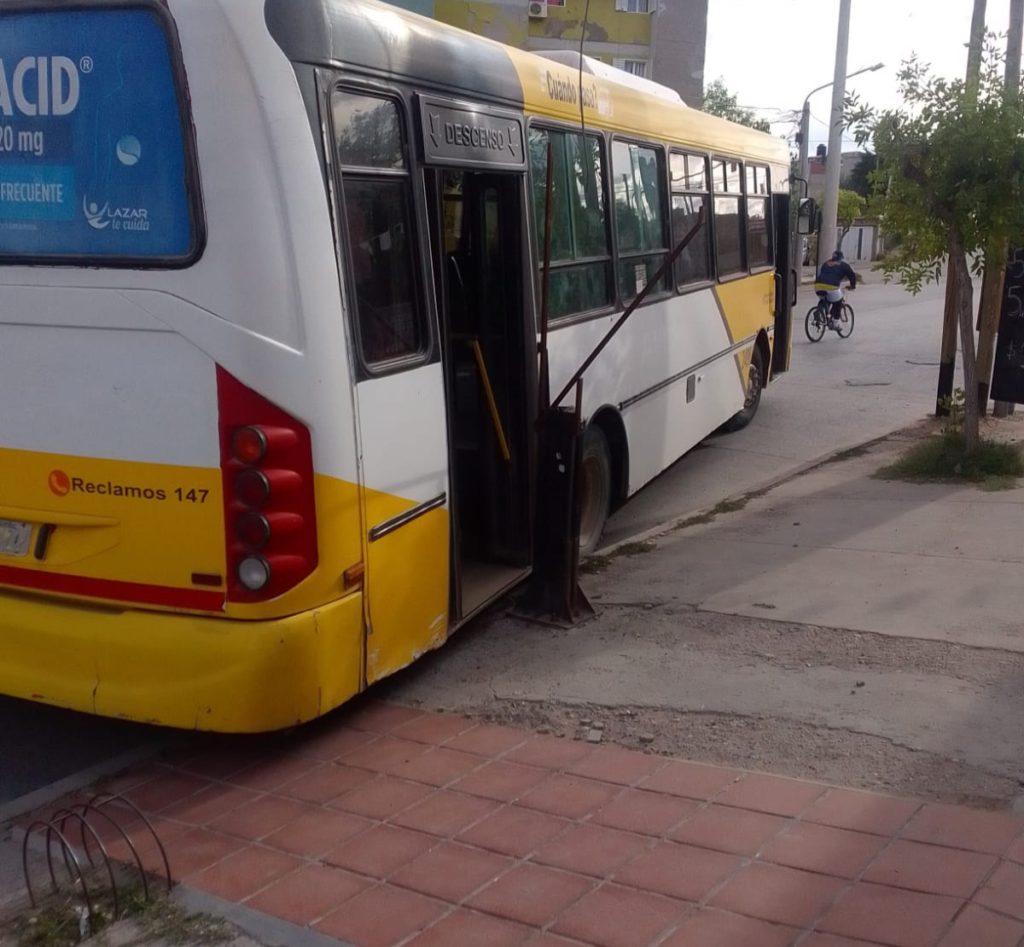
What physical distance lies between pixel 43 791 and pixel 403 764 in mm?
1299

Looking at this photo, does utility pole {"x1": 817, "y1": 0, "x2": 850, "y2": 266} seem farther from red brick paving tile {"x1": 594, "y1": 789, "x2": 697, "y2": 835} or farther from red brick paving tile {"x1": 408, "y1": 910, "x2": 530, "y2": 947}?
red brick paving tile {"x1": 408, "y1": 910, "x2": 530, "y2": 947}

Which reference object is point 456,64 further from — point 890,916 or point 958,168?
point 958,168

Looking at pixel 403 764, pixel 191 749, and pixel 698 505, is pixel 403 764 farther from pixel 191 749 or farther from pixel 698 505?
pixel 698 505

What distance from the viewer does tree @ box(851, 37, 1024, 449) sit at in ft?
29.5

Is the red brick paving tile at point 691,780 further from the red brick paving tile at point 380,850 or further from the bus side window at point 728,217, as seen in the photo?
the bus side window at point 728,217

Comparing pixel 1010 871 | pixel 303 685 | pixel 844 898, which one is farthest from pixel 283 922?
pixel 1010 871

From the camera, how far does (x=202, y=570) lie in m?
4.28

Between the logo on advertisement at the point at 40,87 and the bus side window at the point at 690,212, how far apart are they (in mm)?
4953

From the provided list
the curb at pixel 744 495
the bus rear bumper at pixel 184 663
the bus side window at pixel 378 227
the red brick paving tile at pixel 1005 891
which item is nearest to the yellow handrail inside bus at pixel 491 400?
the bus side window at pixel 378 227

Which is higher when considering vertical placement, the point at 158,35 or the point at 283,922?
the point at 158,35

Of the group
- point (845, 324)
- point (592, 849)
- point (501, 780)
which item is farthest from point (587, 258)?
point (845, 324)

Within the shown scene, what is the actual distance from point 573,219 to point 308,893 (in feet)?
13.8

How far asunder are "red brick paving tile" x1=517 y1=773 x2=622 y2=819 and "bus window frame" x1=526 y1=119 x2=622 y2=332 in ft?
8.02

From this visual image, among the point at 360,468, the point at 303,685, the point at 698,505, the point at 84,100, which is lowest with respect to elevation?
the point at 698,505
